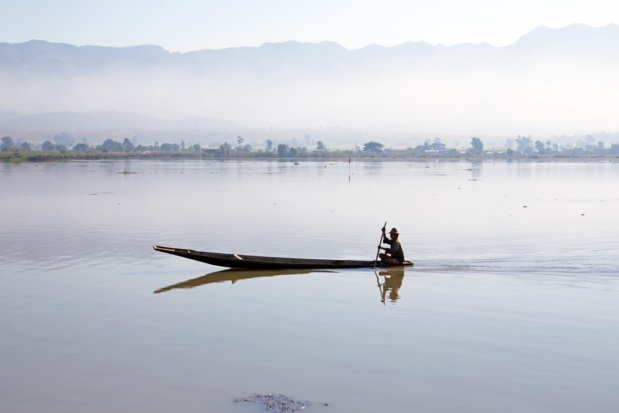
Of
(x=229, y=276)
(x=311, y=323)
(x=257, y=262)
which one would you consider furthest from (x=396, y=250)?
(x=311, y=323)

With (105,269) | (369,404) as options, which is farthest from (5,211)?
(369,404)

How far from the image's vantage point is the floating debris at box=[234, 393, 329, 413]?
1106 cm

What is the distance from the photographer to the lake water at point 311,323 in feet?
39.1

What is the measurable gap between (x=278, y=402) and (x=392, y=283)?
35.9 ft

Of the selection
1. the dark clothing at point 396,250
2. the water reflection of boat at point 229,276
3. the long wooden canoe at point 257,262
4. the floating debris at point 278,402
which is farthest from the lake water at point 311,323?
the dark clothing at point 396,250

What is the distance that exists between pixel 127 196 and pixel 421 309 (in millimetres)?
43354

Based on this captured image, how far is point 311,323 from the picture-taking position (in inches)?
651

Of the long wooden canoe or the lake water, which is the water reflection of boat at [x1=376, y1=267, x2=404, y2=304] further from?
the long wooden canoe

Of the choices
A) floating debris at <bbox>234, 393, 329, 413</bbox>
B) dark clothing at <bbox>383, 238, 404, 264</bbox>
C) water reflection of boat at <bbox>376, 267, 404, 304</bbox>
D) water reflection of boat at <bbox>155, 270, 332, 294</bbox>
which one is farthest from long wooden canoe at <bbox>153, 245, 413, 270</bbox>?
floating debris at <bbox>234, 393, 329, 413</bbox>

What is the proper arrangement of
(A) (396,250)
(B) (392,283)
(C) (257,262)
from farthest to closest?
(A) (396,250) < (C) (257,262) < (B) (392,283)

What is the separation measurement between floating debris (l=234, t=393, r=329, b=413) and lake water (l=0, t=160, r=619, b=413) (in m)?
0.22

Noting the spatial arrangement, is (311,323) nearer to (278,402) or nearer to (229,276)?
(278,402)

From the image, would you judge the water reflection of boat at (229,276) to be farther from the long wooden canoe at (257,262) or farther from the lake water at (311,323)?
the long wooden canoe at (257,262)

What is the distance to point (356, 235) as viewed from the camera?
3369 cm
